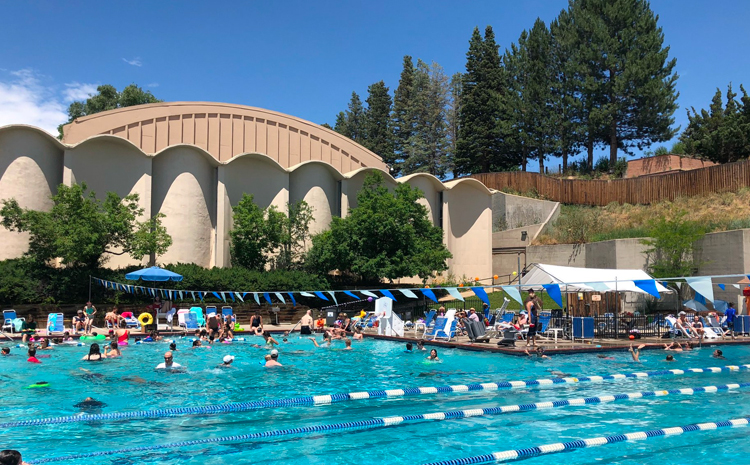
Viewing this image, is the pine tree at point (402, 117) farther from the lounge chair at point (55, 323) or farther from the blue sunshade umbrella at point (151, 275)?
the lounge chair at point (55, 323)

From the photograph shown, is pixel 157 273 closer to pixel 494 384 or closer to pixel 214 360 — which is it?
pixel 214 360

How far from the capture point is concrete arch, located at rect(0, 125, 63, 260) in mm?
24469

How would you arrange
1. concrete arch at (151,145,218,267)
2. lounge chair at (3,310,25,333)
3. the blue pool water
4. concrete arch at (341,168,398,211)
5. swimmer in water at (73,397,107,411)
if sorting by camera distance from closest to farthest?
the blue pool water < swimmer in water at (73,397,107,411) < lounge chair at (3,310,25,333) < concrete arch at (151,145,218,267) < concrete arch at (341,168,398,211)

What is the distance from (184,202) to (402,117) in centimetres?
3581

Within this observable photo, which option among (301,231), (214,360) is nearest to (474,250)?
(301,231)

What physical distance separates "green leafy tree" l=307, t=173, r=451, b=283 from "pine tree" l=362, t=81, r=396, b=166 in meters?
31.5

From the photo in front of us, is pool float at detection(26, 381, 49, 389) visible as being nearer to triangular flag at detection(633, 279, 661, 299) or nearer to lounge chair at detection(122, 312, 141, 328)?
lounge chair at detection(122, 312, 141, 328)

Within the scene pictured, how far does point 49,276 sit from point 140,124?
454 inches

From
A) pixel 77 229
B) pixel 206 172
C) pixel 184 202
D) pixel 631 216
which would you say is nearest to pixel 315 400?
pixel 77 229

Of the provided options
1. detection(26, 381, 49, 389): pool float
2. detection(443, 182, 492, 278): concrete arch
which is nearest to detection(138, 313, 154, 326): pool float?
detection(26, 381, 49, 389): pool float

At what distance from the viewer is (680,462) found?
7.27 m

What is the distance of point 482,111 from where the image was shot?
51.2 meters

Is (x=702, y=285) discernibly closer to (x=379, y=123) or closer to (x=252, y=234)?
(x=252, y=234)

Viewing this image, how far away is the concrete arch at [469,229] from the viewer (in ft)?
119
